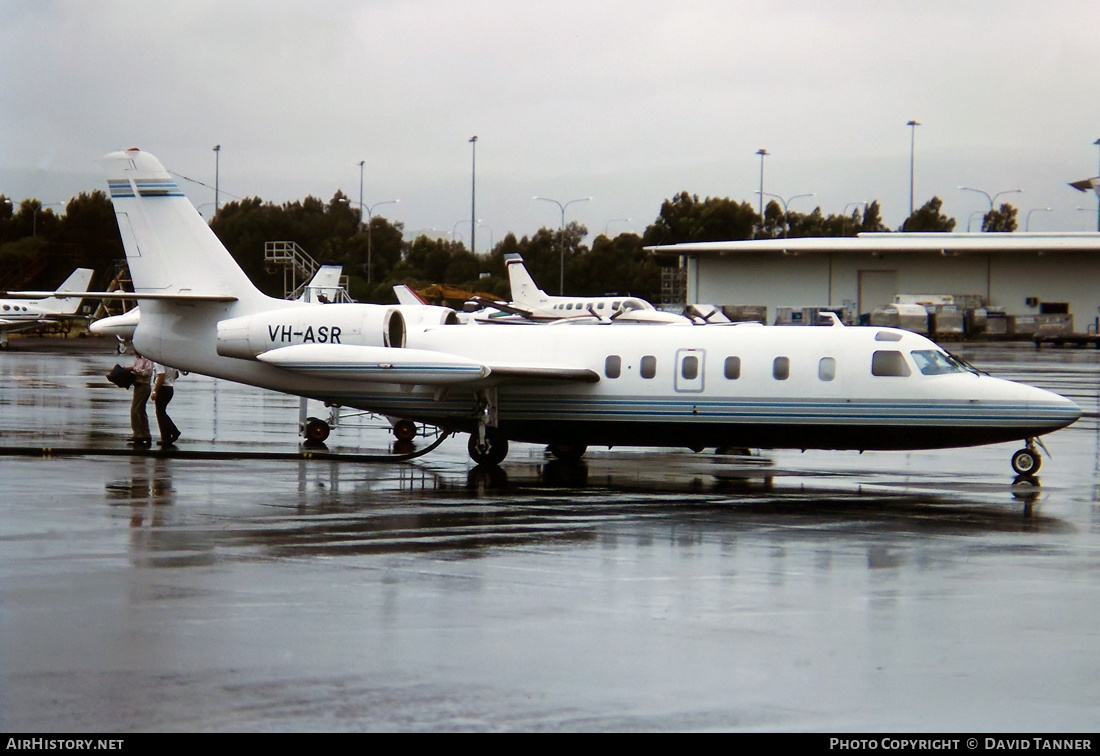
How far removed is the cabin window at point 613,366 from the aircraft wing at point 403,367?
200 mm

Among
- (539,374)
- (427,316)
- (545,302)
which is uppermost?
(545,302)

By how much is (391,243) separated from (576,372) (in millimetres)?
106478

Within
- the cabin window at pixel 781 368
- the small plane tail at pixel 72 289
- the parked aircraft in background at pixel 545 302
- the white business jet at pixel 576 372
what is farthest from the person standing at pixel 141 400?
the small plane tail at pixel 72 289

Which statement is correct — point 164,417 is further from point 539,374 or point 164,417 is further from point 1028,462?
point 1028,462

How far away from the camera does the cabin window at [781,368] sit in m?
19.2

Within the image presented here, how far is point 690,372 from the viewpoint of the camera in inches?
771

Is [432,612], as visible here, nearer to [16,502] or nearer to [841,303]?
[16,502]

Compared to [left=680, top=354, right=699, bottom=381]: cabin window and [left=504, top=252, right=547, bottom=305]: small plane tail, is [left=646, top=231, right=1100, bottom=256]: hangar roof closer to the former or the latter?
[left=504, top=252, right=547, bottom=305]: small plane tail

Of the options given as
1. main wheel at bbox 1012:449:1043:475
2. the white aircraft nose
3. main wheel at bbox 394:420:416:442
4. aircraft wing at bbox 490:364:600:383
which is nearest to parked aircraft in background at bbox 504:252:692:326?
main wheel at bbox 394:420:416:442

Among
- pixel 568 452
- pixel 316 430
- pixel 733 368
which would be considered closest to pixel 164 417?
pixel 316 430

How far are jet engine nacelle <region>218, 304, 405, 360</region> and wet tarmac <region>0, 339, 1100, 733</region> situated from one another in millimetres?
1887

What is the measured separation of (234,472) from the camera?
19266 mm

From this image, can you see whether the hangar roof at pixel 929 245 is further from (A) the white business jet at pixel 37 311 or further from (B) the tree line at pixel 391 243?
(A) the white business jet at pixel 37 311

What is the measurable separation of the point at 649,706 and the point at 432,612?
9.38 feet
